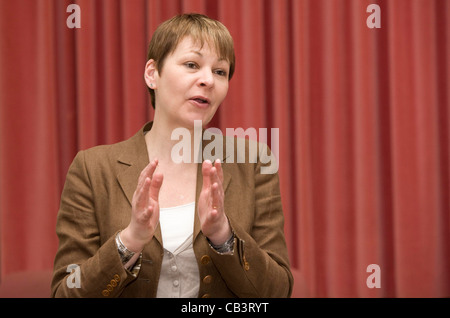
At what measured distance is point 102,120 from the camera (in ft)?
6.91

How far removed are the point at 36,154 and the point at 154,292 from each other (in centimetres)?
111

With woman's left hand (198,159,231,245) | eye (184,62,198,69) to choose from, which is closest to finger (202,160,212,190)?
woman's left hand (198,159,231,245)

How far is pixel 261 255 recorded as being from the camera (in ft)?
3.81

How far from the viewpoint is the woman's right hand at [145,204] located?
1.00 metres

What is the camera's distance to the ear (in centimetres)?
133

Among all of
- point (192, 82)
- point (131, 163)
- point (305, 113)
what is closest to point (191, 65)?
point (192, 82)

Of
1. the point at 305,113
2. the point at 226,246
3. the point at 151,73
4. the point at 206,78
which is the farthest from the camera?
the point at 305,113

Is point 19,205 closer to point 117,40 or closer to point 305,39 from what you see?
point 117,40

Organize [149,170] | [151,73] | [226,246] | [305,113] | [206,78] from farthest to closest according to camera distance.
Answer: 1. [305,113]
2. [151,73]
3. [206,78]
4. [226,246]
5. [149,170]

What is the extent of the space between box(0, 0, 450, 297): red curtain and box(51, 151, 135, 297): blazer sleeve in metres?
0.82

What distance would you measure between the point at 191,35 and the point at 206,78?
0.42ft

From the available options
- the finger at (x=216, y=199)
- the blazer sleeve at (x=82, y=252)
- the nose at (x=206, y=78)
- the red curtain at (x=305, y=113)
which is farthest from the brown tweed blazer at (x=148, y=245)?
the red curtain at (x=305, y=113)

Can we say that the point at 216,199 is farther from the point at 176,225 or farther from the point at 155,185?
the point at 176,225

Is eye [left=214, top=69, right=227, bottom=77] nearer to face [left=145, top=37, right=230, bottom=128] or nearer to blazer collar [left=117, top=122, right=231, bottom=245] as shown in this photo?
face [left=145, top=37, right=230, bottom=128]
